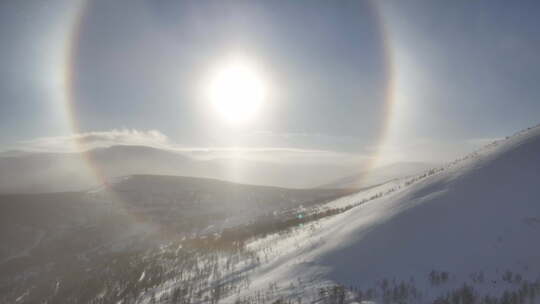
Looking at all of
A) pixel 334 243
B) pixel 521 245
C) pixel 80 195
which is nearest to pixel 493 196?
pixel 521 245

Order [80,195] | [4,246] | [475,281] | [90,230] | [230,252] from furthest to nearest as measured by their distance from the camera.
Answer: [80,195], [90,230], [4,246], [230,252], [475,281]

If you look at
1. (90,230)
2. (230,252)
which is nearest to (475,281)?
(230,252)

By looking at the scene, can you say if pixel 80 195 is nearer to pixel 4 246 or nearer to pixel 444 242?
pixel 4 246

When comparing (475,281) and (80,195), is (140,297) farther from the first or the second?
(80,195)

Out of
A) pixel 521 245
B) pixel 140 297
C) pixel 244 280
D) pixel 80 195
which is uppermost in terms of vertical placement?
pixel 80 195

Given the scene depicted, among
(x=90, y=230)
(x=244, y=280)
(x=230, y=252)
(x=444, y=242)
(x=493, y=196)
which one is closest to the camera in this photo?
(x=444, y=242)

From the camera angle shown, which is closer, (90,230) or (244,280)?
(244,280)

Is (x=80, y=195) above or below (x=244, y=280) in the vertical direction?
above
